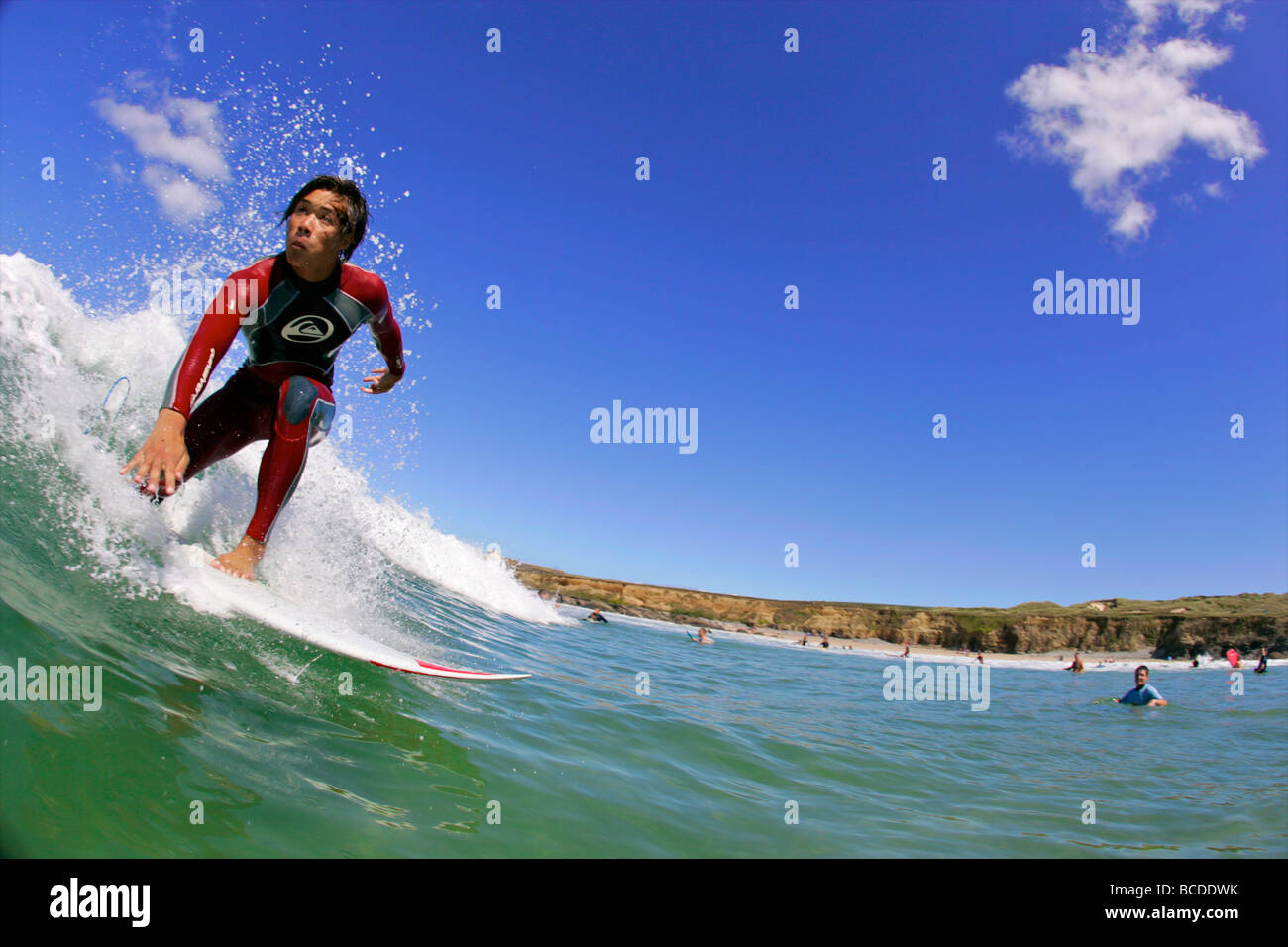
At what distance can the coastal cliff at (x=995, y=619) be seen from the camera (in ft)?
198

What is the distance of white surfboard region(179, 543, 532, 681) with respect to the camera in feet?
14.0

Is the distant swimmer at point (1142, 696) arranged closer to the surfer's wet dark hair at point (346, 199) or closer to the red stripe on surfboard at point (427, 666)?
the red stripe on surfboard at point (427, 666)

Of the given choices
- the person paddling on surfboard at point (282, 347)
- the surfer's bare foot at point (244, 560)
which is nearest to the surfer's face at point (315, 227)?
the person paddling on surfboard at point (282, 347)

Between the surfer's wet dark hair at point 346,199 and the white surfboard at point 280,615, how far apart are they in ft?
8.40

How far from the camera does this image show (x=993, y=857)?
12.3 ft

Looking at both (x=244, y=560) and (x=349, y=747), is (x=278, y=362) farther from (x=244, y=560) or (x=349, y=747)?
(x=349, y=747)

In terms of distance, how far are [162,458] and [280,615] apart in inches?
54.6

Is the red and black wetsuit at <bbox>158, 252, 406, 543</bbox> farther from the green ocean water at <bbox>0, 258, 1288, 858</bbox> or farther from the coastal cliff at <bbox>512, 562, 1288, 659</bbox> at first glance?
the coastal cliff at <bbox>512, 562, 1288, 659</bbox>

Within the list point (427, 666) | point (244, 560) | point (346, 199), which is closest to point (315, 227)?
point (346, 199)

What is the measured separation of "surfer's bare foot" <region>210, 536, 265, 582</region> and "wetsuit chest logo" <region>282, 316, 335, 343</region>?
156cm

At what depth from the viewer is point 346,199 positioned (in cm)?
420

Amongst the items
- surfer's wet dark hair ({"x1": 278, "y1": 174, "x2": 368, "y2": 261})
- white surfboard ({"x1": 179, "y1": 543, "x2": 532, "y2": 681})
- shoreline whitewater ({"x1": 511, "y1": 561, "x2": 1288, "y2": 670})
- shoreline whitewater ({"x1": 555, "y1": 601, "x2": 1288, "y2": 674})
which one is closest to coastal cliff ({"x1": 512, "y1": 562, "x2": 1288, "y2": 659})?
shoreline whitewater ({"x1": 511, "y1": 561, "x2": 1288, "y2": 670})
